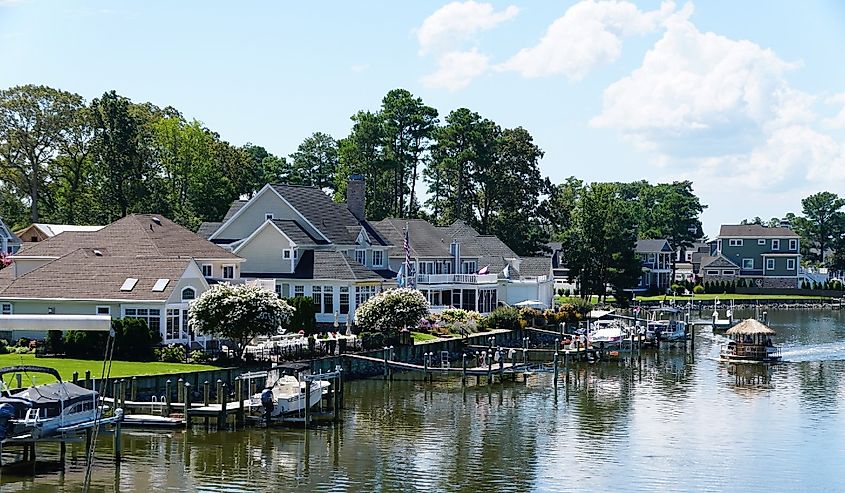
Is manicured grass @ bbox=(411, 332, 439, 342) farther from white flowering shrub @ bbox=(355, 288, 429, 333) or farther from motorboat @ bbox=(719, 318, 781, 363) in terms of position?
motorboat @ bbox=(719, 318, 781, 363)

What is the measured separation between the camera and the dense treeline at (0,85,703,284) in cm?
9538

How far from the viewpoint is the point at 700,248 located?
538 ft

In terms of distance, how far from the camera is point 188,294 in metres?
52.8

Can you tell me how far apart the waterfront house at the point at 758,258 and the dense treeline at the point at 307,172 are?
25576 mm

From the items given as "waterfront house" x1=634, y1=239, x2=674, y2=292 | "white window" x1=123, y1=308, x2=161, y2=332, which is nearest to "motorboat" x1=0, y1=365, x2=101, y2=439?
"white window" x1=123, y1=308, x2=161, y2=332

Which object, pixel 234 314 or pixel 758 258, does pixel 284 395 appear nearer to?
pixel 234 314

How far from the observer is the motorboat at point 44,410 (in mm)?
32938

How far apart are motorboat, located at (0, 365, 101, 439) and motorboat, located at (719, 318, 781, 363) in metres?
40.7

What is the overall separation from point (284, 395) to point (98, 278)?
1529 cm

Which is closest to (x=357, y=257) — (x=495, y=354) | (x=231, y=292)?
(x=495, y=354)

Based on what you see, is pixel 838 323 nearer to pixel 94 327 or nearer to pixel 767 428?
pixel 767 428

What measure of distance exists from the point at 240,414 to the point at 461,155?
7857cm

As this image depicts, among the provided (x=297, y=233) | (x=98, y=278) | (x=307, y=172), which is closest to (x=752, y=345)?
(x=297, y=233)

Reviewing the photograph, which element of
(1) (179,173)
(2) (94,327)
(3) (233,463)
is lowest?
(3) (233,463)
